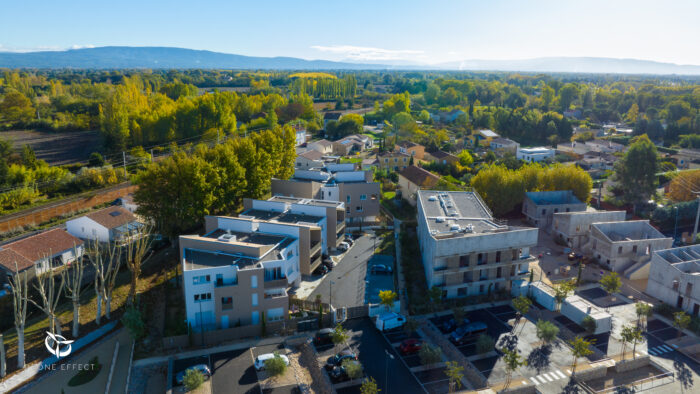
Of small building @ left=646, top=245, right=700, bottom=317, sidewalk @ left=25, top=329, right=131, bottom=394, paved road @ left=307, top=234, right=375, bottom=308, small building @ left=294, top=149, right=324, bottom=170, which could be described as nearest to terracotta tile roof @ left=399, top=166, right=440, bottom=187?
small building @ left=294, top=149, right=324, bottom=170

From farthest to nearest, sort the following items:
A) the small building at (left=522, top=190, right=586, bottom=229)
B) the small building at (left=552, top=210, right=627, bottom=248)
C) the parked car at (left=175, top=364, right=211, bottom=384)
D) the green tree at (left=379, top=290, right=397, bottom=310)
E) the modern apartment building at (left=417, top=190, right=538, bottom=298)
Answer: the small building at (left=522, top=190, right=586, bottom=229) → the small building at (left=552, top=210, right=627, bottom=248) → the modern apartment building at (left=417, top=190, right=538, bottom=298) → the green tree at (left=379, top=290, right=397, bottom=310) → the parked car at (left=175, top=364, right=211, bottom=384)

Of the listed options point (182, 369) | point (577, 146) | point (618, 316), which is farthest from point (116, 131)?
point (577, 146)

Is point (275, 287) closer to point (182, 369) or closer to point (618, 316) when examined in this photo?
point (182, 369)

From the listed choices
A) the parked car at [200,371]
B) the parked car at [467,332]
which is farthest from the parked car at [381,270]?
the parked car at [200,371]

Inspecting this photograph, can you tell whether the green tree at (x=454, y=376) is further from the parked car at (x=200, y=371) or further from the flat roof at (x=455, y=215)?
the parked car at (x=200, y=371)

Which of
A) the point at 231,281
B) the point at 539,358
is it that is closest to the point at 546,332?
the point at 539,358

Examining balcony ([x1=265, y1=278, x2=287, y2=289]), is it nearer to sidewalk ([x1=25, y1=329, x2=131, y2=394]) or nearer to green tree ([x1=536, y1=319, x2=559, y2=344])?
sidewalk ([x1=25, y1=329, x2=131, y2=394])
